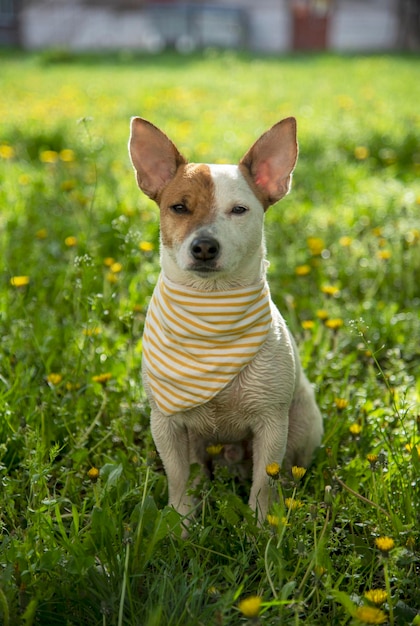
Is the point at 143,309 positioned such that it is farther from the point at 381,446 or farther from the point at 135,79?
the point at 135,79

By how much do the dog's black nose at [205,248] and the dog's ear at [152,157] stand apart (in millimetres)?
419

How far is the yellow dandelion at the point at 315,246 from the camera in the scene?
4270 millimetres

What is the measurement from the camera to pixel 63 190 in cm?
515

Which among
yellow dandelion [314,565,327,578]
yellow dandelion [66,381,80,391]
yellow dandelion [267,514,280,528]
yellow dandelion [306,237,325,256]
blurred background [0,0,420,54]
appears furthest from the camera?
blurred background [0,0,420,54]

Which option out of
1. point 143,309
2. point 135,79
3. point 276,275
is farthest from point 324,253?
point 135,79

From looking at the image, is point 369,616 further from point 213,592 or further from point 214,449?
point 214,449

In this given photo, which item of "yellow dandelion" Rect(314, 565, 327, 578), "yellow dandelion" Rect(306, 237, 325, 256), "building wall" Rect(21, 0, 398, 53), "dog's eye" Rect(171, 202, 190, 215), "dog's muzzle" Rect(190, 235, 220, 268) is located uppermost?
"dog's eye" Rect(171, 202, 190, 215)

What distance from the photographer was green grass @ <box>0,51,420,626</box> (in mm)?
1957

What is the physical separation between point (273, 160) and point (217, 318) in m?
0.61

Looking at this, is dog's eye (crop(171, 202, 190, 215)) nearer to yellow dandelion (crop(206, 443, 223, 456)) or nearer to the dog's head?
the dog's head

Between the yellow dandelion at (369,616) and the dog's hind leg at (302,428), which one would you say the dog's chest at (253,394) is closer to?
the dog's hind leg at (302,428)

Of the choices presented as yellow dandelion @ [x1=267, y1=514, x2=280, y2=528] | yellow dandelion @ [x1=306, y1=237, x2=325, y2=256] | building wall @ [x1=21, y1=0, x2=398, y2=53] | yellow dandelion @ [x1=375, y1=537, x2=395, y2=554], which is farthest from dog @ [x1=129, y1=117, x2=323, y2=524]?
building wall @ [x1=21, y1=0, x2=398, y2=53]

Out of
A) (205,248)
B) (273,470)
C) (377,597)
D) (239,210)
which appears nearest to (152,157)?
(239,210)

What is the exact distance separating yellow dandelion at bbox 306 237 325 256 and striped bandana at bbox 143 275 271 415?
184 cm
